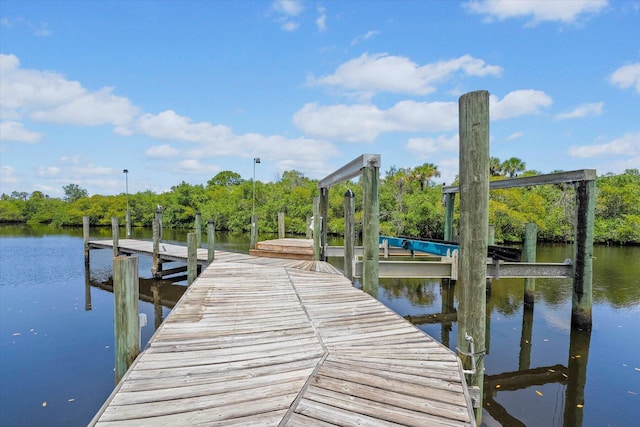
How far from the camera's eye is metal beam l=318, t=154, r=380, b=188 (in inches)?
251

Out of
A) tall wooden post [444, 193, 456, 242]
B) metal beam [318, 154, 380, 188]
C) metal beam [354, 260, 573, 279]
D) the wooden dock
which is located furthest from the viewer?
tall wooden post [444, 193, 456, 242]

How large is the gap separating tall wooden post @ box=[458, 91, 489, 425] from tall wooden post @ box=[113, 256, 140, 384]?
363cm

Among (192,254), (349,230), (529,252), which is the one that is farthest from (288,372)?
(529,252)

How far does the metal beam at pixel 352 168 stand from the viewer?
20.9 feet

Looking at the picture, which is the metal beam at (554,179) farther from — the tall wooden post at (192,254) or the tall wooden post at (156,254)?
the tall wooden post at (156,254)

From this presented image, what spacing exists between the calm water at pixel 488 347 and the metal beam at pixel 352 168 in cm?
438

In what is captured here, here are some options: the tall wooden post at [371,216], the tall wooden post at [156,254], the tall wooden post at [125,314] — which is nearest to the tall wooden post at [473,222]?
the tall wooden post at [371,216]

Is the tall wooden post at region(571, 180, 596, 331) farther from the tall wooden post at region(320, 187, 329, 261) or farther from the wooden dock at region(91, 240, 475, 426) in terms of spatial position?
the tall wooden post at region(320, 187, 329, 261)

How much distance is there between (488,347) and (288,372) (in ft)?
20.2

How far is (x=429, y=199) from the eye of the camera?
31.9m

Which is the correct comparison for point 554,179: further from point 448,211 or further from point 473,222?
point 473,222

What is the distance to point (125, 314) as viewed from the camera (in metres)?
3.66

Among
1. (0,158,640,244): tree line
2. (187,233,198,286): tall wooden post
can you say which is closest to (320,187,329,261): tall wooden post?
(187,233,198,286): tall wooden post

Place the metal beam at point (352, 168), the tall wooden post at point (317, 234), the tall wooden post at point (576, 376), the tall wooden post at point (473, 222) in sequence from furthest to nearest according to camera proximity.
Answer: the tall wooden post at point (317, 234), the metal beam at point (352, 168), the tall wooden post at point (576, 376), the tall wooden post at point (473, 222)
